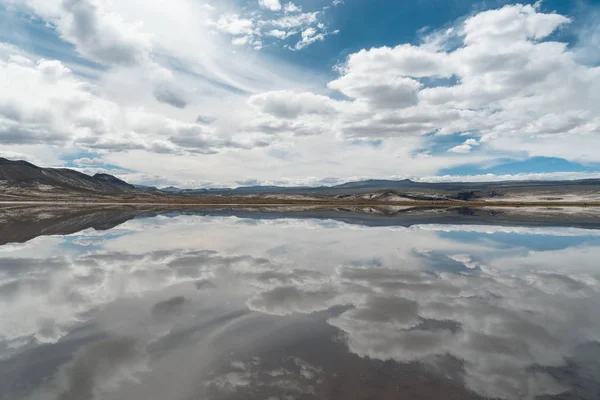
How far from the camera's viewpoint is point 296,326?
11000 mm

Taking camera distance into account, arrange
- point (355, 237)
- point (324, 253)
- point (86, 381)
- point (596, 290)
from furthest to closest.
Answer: point (355, 237), point (324, 253), point (596, 290), point (86, 381)

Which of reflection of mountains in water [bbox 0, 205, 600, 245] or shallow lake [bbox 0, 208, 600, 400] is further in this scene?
reflection of mountains in water [bbox 0, 205, 600, 245]

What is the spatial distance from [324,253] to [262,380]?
49.5ft

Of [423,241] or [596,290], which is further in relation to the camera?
[423,241]

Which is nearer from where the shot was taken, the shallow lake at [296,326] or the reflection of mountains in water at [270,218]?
the shallow lake at [296,326]

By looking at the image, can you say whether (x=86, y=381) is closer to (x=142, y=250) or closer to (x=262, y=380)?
(x=262, y=380)

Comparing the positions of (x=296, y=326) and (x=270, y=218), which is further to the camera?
(x=270, y=218)

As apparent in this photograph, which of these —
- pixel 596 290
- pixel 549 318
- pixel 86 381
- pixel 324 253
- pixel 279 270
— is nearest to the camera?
pixel 86 381

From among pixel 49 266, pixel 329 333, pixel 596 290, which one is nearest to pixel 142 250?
pixel 49 266

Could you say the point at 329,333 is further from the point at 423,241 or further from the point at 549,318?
the point at 423,241

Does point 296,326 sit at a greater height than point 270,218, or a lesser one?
lesser

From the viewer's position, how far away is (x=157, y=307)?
41.3 feet

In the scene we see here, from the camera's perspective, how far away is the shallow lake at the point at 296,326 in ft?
26.0

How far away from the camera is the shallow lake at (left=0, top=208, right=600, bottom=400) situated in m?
7.92
